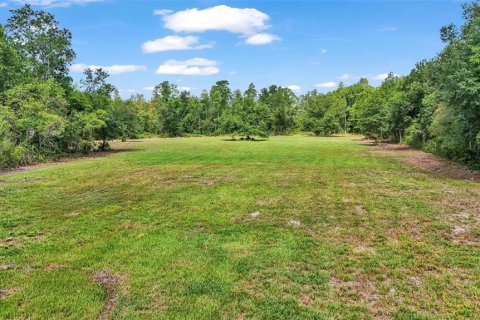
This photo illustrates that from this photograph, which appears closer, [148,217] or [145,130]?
[148,217]

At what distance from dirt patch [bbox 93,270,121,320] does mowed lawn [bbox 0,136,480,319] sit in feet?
0.08

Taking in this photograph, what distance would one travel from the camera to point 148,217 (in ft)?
28.9

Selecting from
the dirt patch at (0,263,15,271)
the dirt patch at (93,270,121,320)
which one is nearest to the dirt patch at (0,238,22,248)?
the dirt patch at (0,263,15,271)

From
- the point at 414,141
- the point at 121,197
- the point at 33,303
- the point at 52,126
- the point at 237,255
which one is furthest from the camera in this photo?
the point at 414,141

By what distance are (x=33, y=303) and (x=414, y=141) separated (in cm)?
3492

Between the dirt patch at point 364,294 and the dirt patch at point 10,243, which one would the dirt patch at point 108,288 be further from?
the dirt patch at point 364,294

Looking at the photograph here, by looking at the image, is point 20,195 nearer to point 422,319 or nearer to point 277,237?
point 277,237

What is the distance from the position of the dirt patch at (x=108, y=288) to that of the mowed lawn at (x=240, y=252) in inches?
0.9

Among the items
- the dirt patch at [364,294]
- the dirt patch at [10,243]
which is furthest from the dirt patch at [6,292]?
the dirt patch at [364,294]

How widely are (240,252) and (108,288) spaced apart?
92.1 inches

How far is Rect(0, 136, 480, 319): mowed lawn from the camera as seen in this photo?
463 centimetres

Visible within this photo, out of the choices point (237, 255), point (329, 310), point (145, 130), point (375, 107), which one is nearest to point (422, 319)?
point (329, 310)

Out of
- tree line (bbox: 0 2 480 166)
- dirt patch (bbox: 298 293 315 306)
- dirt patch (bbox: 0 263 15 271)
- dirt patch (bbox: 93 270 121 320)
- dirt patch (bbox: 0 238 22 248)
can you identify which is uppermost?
tree line (bbox: 0 2 480 166)

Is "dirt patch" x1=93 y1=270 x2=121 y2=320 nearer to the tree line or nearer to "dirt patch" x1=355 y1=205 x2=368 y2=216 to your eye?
"dirt patch" x1=355 y1=205 x2=368 y2=216
